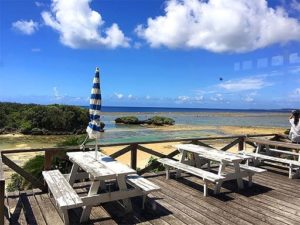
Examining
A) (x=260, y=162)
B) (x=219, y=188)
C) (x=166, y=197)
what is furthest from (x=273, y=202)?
(x=260, y=162)

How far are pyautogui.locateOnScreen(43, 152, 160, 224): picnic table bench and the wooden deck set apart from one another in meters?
0.30

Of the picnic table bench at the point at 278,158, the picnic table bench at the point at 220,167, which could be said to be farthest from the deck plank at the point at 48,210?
the picnic table bench at the point at 278,158

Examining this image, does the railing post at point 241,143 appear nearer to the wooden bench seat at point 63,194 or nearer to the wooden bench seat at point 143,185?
the wooden bench seat at point 143,185

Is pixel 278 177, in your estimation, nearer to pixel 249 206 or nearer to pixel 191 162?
pixel 191 162

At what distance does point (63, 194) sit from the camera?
478 cm

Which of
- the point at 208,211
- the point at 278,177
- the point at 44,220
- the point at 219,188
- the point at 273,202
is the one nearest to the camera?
the point at 44,220

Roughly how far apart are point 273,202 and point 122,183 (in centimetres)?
286

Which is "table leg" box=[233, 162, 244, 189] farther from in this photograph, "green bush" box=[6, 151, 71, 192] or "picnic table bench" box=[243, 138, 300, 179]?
"green bush" box=[6, 151, 71, 192]

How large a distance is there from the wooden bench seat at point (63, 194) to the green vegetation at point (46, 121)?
25.1 m

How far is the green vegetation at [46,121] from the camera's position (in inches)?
1169

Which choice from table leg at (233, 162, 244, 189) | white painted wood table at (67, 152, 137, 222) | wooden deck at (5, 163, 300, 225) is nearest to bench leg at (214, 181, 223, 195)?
wooden deck at (5, 163, 300, 225)

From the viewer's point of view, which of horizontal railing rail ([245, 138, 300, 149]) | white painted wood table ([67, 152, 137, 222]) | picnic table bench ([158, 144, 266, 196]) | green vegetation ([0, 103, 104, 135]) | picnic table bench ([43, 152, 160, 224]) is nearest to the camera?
picnic table bench ([43, 152, 160, 224])

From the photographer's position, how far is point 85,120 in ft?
Result: 109

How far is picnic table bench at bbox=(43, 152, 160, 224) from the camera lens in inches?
184
